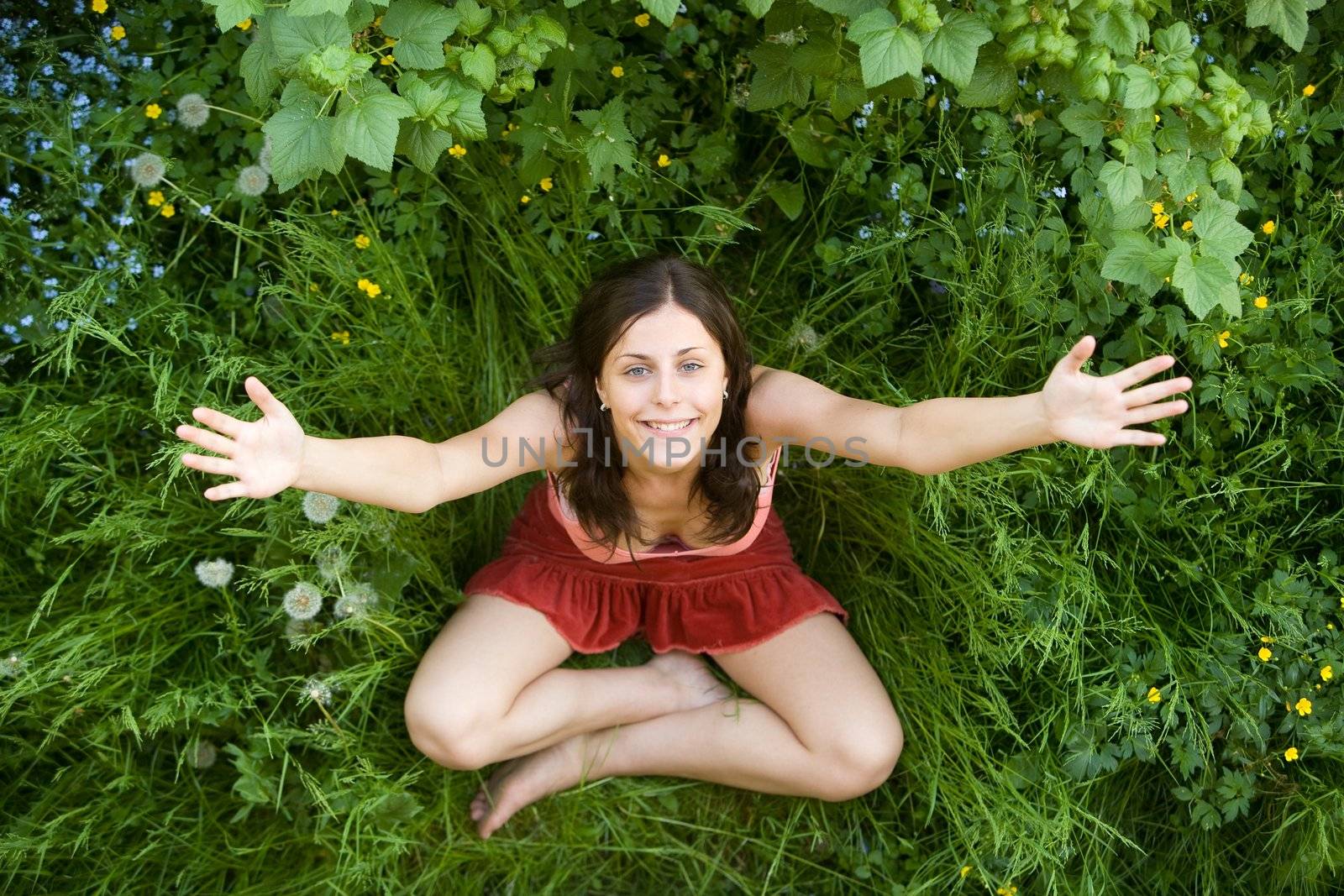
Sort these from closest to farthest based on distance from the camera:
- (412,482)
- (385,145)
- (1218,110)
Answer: (385,145), (1218,110), (412,482)

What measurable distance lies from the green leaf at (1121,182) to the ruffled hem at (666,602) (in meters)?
0.99

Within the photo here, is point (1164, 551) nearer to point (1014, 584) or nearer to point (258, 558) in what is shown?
point (1014, 584)

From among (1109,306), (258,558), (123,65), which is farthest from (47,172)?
(1109,306)

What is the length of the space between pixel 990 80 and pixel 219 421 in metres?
1.26

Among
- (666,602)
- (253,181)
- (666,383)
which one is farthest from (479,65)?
(666,602)

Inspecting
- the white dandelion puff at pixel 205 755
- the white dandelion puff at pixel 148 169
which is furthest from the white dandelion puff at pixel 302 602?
the white dandelion puff at pixel 148 169

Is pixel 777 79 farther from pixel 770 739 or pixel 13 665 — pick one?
pixel 13 665

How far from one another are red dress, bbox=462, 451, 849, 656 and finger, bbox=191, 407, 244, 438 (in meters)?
0.73

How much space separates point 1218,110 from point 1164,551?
0.90 meters

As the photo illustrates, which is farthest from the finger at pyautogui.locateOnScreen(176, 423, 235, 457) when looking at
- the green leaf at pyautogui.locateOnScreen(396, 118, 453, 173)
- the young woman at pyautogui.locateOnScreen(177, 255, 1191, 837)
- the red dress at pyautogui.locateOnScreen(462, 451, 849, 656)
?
the red dress at pyautogui.locateOnScreen(462, 451, 849, 656)

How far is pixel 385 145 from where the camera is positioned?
4.99ft

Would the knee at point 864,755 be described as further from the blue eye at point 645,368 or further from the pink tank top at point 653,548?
the blue eye at point 645,368

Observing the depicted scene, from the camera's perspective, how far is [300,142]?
1577 millimetres

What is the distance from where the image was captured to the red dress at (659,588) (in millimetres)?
2281
